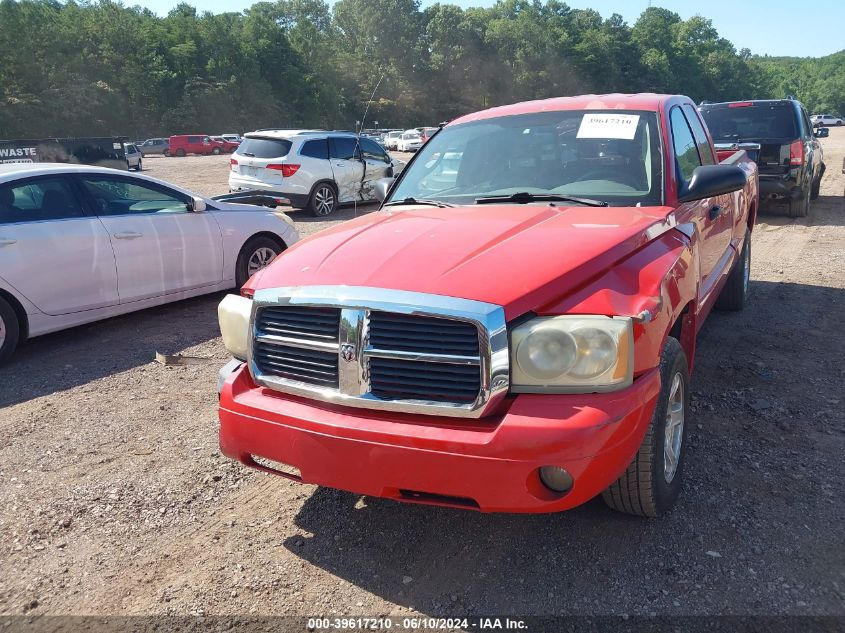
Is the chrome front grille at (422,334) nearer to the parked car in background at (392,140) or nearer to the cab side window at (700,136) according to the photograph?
the cab side window at (700,136)

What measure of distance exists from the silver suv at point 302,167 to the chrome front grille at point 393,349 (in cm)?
1141

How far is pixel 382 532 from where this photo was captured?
3180mm

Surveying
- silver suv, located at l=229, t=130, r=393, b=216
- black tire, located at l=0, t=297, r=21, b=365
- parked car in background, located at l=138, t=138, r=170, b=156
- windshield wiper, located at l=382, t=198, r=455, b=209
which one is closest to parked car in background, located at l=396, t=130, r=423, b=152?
parked car in background, located at l=138, t=138, r=170, b=156

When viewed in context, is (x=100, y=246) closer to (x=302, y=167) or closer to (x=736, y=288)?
(x=736, y=288)

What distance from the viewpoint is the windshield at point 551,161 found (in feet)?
12.3

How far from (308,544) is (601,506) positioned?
1349 mm

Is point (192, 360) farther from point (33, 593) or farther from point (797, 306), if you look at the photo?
point (797, 306)

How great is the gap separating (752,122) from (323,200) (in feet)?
27.4

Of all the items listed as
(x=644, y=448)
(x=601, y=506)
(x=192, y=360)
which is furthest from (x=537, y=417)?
(x=192, y=360)

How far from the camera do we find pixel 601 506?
3.26m

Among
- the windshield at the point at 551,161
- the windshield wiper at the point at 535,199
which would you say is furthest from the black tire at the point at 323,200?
the windshield wiper at the point at 535,199

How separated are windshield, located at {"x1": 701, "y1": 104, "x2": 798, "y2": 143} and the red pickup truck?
9496mm

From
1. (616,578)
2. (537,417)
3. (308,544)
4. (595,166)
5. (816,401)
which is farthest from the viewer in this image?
(816,401)

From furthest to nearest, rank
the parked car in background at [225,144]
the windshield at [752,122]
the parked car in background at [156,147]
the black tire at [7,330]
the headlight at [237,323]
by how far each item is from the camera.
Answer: the parked car in background at [156,147] < the parked car in background at [225,144] < the windshield at [752,122] < the black tire at [7,330] < the headlight at [237,323]
